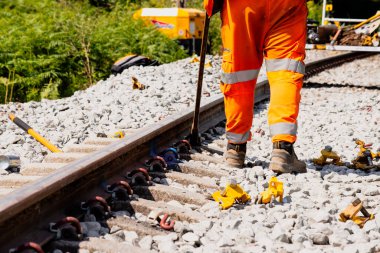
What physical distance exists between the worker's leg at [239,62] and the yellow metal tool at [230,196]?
35.4 inches

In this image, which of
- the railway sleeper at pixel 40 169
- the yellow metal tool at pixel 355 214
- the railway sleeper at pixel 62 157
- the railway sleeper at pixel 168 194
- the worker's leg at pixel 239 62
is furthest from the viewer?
the worker's leg at pixel 239 62

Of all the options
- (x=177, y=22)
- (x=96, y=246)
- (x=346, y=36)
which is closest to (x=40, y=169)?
(x=96, y=246)

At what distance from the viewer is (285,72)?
4152 millimetres

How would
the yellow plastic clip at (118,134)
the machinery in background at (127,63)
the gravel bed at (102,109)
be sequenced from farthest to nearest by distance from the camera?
the machinery in background at (127,63), the gravel bed at (102,109), the yellow plastic clip at (118,134)

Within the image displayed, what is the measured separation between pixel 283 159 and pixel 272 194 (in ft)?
2.26

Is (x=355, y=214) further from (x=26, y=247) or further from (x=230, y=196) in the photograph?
(x=26, y=247)

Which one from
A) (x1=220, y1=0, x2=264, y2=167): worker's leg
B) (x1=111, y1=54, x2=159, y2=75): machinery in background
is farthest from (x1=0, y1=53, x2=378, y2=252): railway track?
(x1=111, y1=54, x2=159, y2=75): machinery in background

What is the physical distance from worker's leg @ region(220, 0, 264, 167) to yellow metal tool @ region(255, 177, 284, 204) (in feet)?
3.01

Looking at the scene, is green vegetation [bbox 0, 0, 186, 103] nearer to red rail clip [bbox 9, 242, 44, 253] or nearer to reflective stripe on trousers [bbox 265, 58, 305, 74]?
reflective stripe on trousers [bbox 265, 58, 305, 74]

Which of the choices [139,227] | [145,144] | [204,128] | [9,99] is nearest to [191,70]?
[9,99]

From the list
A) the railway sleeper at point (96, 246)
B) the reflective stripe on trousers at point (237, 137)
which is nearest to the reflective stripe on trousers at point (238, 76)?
the reflective stripe on trousers at point (237, 137)

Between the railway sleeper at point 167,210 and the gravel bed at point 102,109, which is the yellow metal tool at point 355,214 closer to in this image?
the railway sleeper at point 167,210

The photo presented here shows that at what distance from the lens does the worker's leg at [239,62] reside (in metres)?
4.28

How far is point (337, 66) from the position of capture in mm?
14031
